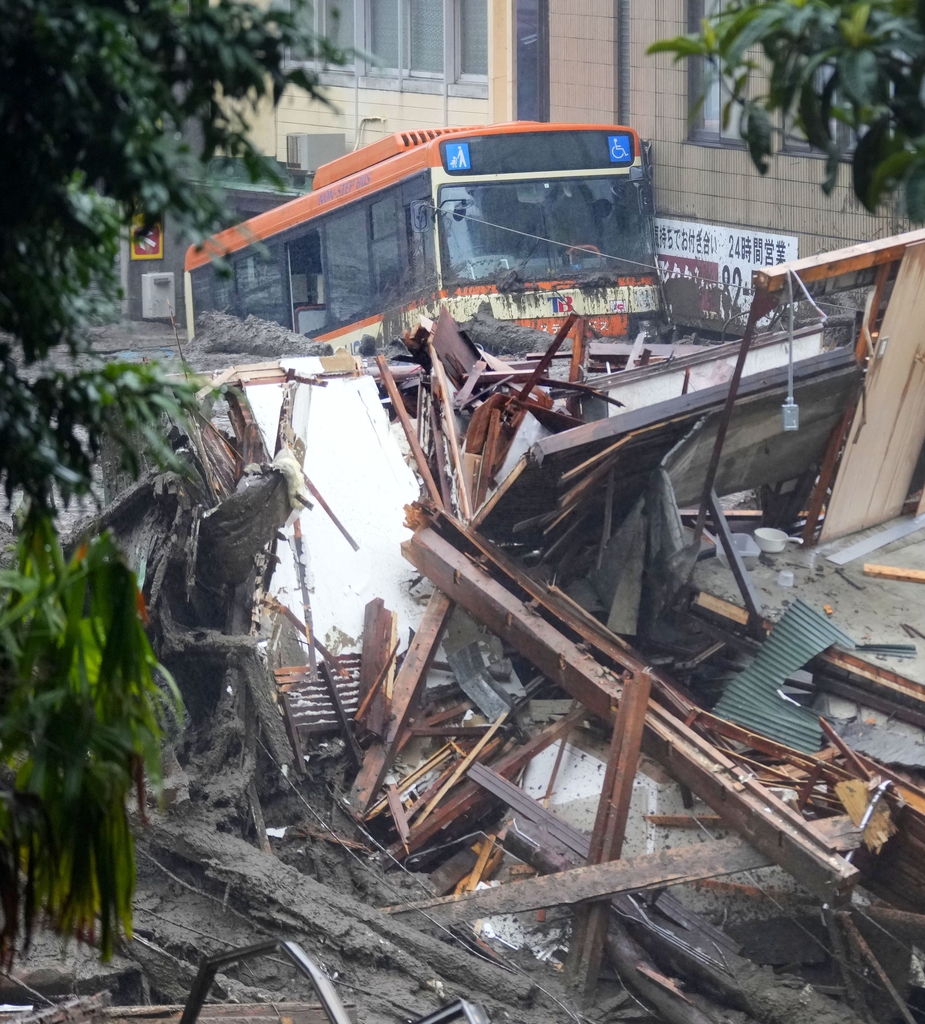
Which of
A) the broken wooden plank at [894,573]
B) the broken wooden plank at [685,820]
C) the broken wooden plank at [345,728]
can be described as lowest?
the broken wooden plank at [685,820]

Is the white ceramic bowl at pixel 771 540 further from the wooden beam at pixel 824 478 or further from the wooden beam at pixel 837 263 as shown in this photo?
the wooden beam at pixel 837 263

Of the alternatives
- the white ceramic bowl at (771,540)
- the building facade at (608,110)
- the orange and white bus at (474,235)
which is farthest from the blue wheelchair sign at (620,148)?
the white ceramic bowl at (771,540)

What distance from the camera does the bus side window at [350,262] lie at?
1350 centimetres

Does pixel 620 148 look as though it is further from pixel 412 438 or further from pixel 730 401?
pixel 730 401

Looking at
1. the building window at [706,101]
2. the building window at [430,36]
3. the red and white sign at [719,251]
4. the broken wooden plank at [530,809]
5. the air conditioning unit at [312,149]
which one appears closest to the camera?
the broken wooden plank at [530,809]

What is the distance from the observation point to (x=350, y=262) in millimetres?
13633

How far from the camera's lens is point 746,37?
2.01 meters

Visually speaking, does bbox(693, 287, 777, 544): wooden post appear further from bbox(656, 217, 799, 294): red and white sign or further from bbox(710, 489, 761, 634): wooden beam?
bbox(656, 217, 799, 294): red and white sign

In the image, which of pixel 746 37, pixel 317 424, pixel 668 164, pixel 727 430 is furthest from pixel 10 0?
pixel 668 164

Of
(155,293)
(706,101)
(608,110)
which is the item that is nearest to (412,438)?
(706,101)

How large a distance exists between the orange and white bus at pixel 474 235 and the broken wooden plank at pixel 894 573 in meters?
6.66

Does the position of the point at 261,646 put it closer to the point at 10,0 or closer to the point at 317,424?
the point at 317,424

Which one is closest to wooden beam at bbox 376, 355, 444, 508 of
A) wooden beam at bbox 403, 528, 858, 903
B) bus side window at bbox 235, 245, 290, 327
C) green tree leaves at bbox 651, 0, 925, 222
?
wooden beam at bbox 403, 528, 858, 903

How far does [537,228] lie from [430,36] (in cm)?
948
